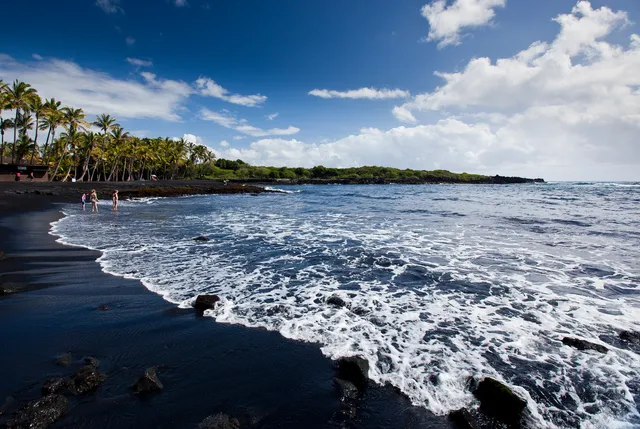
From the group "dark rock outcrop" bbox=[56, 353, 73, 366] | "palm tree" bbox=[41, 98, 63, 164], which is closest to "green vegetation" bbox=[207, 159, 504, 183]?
"palm tree" bbox=[41, 98, 63, 164]

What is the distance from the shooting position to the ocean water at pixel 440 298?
4.88 meters

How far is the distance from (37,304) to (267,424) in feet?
22.1

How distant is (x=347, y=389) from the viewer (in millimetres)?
4551

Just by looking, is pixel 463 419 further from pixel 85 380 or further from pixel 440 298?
pixel 85 380

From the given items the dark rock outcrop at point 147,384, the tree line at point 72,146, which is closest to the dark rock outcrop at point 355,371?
the dark rock outcrop at point 147,384

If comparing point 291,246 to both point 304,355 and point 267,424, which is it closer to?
point 304,355

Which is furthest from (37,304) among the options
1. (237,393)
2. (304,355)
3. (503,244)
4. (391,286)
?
(503,244)

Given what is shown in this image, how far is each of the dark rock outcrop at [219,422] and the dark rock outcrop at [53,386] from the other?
223cm

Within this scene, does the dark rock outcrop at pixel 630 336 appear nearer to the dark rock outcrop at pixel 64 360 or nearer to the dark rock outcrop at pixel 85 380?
the dark rock outcrop at pixel 85 380

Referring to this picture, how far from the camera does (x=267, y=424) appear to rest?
388 centimetres

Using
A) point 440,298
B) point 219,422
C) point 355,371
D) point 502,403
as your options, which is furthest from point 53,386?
point 440,298

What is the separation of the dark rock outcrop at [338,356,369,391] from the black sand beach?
0.18 meters

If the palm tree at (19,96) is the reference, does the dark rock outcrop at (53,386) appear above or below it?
below

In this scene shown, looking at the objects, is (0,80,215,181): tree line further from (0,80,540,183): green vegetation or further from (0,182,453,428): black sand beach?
(0,182,453,428): black sand beach
